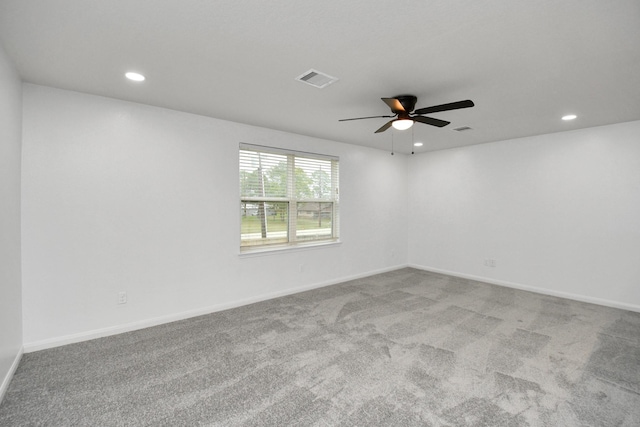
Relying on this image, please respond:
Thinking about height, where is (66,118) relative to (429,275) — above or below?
above

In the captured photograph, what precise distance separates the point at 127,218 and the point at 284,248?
211 centimetres

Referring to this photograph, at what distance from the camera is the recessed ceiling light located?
2582 mm

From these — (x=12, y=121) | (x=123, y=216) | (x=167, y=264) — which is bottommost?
(x=167, y=264)

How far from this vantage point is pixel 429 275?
5.84m

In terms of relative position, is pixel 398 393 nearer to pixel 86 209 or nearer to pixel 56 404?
pixel 56 404

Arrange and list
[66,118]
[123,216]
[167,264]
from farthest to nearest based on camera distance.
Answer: [167,264] → [123,216] → [66,118]

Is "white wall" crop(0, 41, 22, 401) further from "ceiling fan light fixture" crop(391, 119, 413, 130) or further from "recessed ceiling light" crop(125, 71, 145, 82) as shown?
"ceiling fan light fixture" crop(391, 119, 413, 130)

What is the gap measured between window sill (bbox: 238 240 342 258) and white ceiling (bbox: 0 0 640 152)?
75.1 inches

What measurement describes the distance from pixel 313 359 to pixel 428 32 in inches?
106

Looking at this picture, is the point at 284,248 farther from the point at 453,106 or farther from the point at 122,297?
the point at 453,106

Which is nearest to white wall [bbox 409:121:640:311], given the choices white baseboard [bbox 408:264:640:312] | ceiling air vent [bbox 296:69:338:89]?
white baseboard [bbox 408:264:640:312]

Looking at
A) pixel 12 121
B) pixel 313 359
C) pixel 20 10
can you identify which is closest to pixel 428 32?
pixel 20 10

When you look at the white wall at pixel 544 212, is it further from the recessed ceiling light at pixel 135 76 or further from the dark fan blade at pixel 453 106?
the recessed ceiling light at pixel 135 76

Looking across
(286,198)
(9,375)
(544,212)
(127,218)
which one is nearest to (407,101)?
(286,198)
